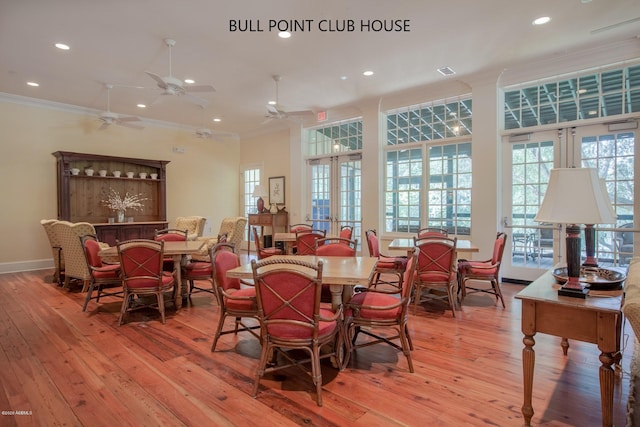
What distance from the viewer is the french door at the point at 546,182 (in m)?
4.76

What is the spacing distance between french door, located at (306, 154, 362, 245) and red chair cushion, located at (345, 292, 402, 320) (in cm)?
467

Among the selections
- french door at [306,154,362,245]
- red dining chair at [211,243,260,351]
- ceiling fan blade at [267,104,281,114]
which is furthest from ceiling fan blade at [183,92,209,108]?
french door at [306,154,362,245]

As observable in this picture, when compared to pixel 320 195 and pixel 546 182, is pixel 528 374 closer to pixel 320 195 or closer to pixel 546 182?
pixel 546 182

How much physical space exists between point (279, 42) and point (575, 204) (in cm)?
397

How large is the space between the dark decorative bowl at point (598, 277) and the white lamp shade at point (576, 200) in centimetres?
41

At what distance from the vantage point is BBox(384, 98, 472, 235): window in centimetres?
624

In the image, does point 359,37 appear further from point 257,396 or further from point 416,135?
point 257,396

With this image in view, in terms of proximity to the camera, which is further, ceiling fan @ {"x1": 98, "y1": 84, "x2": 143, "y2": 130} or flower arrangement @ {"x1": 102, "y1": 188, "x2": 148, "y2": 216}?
flower arrangement @ {"x1": 102, "y1": 188, "x2": 148, "y2": 216}

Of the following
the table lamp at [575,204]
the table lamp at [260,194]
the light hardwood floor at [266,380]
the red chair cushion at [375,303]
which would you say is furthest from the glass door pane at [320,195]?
the table lamp at [575,204]

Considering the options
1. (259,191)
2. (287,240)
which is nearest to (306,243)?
(287,240)

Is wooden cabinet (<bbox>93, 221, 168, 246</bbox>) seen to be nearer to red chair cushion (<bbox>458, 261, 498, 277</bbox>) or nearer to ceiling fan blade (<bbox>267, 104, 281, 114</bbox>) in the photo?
ceiling fan blade (<bbox>267, 104, 281, 114</bbox>)

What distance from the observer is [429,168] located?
21.7 feet

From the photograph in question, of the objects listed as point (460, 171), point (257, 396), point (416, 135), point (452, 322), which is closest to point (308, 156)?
point (416, 135)

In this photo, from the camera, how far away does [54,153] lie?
7148mm
